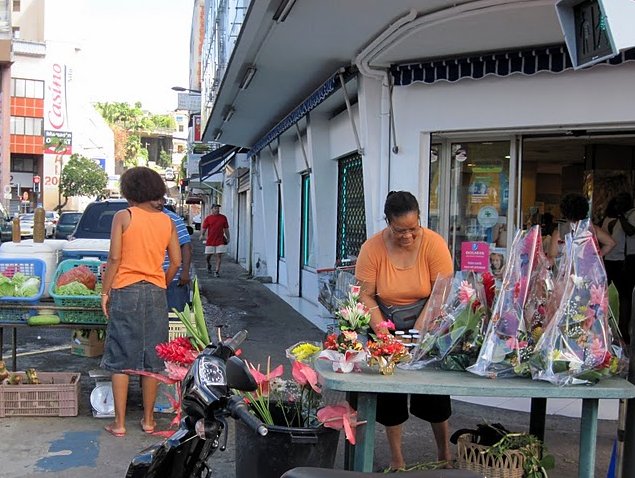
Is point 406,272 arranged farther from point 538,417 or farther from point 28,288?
point 28,288

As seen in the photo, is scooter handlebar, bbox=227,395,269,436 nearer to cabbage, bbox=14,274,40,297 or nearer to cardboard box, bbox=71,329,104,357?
cabbage, bbox=14,274,40,297

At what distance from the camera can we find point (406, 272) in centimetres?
421

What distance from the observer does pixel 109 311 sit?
511 cm

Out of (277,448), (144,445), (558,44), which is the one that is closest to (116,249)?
(144,445)

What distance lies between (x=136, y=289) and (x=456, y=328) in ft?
8.31

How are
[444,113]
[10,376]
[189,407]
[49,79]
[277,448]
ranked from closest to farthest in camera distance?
[189,407]
[277,448]
[10,376]
[444,113]
[49,79]

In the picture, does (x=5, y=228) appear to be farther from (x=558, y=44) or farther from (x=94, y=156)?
(x=94, y=156)

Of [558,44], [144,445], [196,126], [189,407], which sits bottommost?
[144,445]

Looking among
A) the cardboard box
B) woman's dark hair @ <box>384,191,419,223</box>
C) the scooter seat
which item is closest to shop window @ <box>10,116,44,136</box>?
the cardboard box

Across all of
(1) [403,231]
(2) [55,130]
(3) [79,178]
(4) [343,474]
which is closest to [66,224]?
(1) [403,231]

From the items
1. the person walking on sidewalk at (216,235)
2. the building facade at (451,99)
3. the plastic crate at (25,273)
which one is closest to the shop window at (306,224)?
the building facade at (451,99)

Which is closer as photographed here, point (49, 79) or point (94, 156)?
point (49, 79)

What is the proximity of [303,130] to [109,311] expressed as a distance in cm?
765

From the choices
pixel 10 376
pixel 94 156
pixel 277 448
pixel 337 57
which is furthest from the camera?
pixel 94 156
